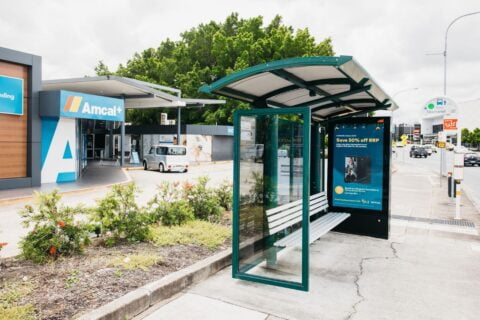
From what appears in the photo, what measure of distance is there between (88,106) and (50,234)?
1190 cm

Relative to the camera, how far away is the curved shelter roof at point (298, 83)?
438 centimetres

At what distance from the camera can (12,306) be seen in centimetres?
355

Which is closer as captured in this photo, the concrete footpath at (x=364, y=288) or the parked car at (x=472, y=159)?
the concrete footpath at (x=364, y=288)

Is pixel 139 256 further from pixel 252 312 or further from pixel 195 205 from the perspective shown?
pixel 195 205

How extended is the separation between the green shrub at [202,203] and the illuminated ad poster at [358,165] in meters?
2.39

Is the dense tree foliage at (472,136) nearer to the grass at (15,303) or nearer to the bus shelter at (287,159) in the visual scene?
the bus shelter at (287,159)

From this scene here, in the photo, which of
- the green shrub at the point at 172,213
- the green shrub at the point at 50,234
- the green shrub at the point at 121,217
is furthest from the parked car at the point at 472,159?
the green shrub at the point at 50,234

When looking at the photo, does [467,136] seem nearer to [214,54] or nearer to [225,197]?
[214,54]

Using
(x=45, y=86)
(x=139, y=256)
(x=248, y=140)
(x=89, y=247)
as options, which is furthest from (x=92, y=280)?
(x=45, y=86)

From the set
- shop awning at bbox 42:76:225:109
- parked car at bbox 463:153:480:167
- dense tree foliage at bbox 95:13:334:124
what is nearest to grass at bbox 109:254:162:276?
shop awning at bbox 42:76:225:109

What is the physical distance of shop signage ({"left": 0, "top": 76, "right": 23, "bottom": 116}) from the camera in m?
13.0

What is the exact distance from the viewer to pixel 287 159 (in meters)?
5.79

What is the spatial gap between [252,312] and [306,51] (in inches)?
A: 1445

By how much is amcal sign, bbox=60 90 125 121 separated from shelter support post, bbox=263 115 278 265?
11.4 m
